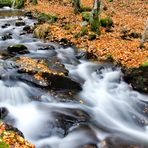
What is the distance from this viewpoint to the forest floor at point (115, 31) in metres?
15.0

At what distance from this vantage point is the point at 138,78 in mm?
12438

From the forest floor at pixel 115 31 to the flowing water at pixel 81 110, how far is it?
3.82 ft

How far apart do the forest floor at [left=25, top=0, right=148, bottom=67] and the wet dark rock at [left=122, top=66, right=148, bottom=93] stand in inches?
39.0

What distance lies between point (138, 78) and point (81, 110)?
3096 millimetres

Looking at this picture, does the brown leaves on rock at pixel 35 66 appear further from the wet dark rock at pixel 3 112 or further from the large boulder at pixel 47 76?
the wet dark rock at pixel 3 112

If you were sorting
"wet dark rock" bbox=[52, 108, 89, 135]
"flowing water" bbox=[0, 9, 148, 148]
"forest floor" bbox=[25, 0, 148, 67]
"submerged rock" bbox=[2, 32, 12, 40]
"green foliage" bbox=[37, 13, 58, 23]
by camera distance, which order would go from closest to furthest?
1. "flowing water" bbox=[0, 9, 148, 148]
2. "wet dark rock" bbox=[52, 108, 89, 135]
3. "forest floor" bbox=[25, 0, 148, 67]
4. "submerged rock" bbox=[2, 32, 12, 40]
5. "green foliage" bbox=[37, 13, 58, 23]

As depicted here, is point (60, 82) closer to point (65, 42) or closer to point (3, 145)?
point (65, 42)

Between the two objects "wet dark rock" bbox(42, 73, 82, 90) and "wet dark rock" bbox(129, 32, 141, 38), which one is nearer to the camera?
"wet dark rock" bbox(42, 73, 82, 90)

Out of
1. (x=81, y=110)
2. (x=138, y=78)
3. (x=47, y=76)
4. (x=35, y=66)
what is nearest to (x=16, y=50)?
(x=35, y=66)

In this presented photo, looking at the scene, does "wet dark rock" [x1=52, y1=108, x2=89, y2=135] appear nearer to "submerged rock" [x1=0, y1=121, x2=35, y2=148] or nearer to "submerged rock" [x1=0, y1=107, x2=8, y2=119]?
"submerged rock" [x1=0, y1=107, x2=8, y2=119]

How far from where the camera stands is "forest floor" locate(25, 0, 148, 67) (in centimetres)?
1498

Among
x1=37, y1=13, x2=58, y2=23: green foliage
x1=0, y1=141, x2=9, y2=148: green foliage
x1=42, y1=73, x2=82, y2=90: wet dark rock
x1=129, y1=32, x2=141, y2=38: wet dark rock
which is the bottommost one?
x1=42, y1=73, x2=82, y2=90: wet dark rock

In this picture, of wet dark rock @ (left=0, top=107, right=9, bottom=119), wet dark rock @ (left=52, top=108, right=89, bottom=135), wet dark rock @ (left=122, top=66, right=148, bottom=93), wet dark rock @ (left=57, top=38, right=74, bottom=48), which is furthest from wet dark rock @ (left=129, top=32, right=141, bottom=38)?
wet dark rock @ (left=0, top=107, right=9, bottom=119)

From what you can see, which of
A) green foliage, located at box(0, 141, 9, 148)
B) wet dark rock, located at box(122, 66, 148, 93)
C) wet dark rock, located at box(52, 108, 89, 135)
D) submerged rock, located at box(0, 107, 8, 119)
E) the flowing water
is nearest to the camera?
green foliage, located at box(0, 141, 9, 148)
